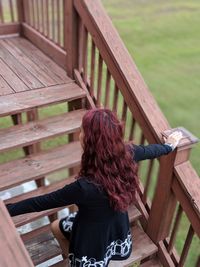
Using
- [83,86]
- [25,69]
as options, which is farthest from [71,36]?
[25,69]

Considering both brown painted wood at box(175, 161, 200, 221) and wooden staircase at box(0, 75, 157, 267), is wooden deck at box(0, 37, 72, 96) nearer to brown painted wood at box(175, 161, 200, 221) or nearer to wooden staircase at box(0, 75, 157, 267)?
wooden staircase at box(0, 75, 157, 267)

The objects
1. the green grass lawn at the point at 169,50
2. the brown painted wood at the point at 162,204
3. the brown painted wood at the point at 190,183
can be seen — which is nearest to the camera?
the brown painted wood at the point at 190,183

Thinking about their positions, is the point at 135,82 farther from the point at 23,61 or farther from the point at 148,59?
the point at 148,59

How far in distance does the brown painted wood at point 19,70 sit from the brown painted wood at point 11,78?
3 centimetres

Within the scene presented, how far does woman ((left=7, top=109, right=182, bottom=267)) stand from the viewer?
167 centimetres

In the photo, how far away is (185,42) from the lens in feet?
30.7

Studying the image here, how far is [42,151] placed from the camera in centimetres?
280

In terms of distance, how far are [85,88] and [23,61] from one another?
80 centimetres

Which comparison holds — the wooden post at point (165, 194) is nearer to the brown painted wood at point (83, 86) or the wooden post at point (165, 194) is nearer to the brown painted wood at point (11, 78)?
the brown painted wood at point (83, 86)

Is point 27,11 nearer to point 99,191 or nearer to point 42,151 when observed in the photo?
point 42,151

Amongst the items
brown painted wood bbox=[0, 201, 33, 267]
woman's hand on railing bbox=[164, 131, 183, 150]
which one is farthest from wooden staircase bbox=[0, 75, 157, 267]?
brown painted wood bbox=[0, 201, 33, 267]

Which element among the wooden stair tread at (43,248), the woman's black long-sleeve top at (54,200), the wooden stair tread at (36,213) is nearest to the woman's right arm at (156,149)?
the woman's black long-sleeve top at (54,200)

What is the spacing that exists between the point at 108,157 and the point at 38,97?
1.35m

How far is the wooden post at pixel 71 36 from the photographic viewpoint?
9.55 feet
